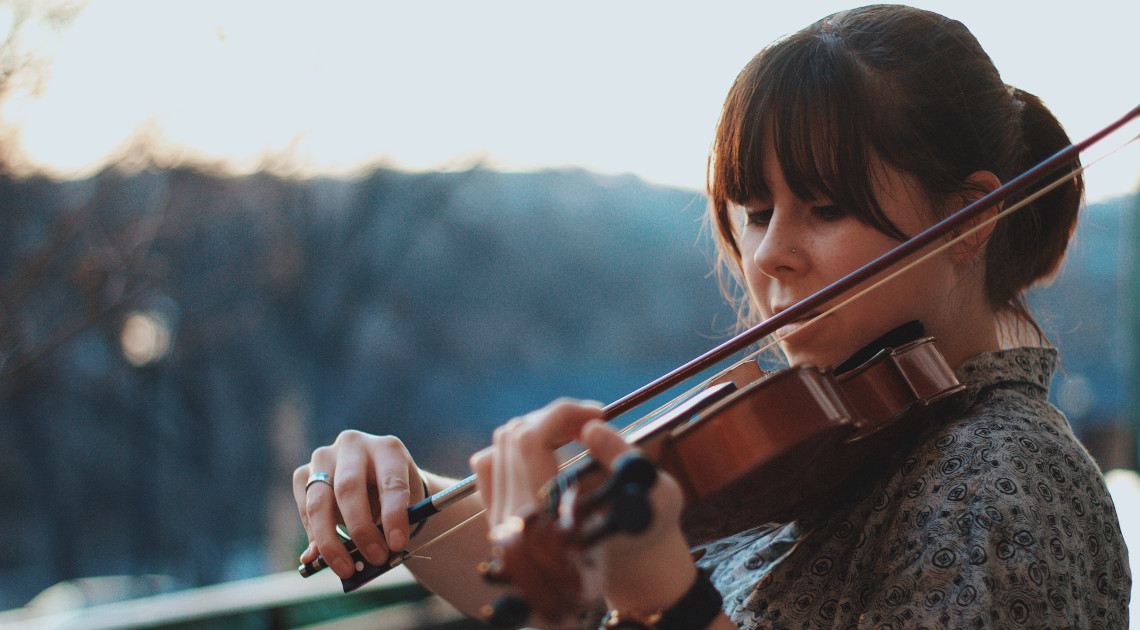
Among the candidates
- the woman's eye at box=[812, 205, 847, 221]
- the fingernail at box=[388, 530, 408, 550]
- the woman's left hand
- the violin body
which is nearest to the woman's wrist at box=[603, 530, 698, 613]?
the woman's left hand

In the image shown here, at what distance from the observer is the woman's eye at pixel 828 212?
0.74 m

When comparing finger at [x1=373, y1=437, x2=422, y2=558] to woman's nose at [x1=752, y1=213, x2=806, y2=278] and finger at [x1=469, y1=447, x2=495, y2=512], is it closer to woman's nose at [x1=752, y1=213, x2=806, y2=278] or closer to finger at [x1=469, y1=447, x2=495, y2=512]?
finger at [x1=469, y1=447, x2=495, y2=512]

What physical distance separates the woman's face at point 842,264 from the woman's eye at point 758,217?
16 millimetres

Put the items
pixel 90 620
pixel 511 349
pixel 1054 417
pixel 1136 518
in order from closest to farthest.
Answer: pixel 1054 417
pixel 90 620
pixel 1136 518
pixel 511 349

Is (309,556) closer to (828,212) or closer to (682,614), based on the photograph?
(682,614)

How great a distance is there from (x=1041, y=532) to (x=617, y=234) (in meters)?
3.56

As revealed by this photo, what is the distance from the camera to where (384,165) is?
2947 millimetres

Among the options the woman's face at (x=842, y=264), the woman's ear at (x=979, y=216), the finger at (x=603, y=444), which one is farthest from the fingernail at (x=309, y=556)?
the woman's ear at (x=979, y=216)

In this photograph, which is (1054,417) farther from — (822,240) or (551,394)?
(551,394)

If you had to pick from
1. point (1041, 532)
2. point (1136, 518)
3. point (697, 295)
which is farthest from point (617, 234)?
point (1041, 532)

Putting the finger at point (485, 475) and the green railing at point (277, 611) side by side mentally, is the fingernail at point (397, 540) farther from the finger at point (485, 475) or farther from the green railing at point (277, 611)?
the green railing at point (277, 611)

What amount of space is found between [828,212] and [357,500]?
0.56m

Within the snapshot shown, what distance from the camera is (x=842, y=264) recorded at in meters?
0.73

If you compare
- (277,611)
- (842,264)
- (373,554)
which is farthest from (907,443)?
(277,611)
